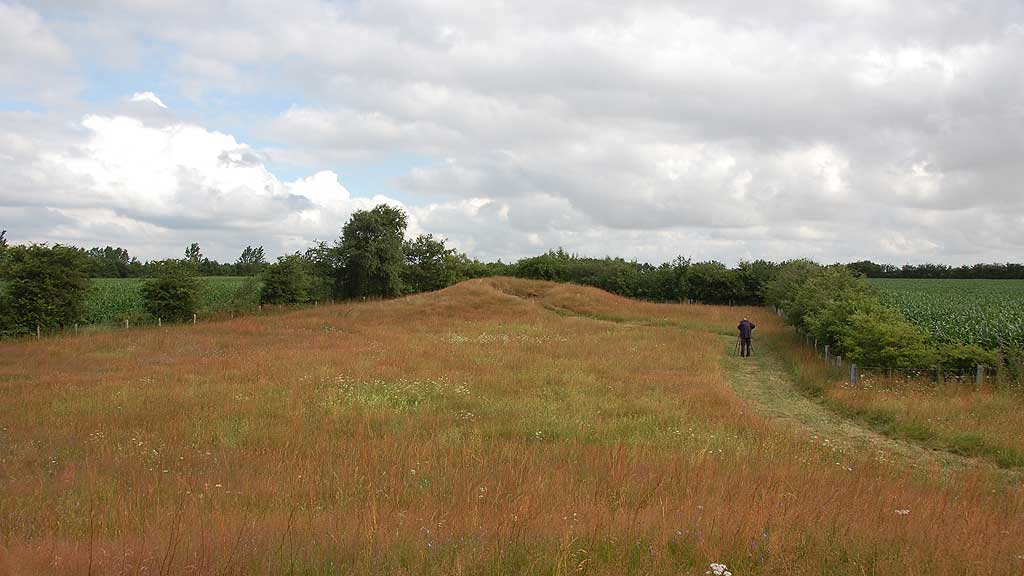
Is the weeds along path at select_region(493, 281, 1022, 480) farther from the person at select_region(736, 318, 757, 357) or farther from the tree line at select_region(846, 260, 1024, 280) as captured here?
the tree line at select_region(846, 260, 1024, 280)

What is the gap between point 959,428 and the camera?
12.8 meters

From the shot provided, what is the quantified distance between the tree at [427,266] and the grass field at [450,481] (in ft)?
131

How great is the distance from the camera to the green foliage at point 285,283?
152ft

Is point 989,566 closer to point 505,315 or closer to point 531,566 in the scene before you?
point 531,566

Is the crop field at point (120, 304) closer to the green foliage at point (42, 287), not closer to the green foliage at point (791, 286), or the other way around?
the green foliage at point (42, 287)

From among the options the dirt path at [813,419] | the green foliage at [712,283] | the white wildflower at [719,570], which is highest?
the green foliage at [712,283]

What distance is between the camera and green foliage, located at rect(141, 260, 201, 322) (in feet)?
122

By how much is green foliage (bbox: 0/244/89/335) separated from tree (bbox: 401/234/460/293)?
29373 millimetres

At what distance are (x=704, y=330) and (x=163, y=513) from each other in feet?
110

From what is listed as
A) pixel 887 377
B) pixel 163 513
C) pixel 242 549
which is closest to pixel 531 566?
pixel 242 549

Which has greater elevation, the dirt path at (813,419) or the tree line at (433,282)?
the tree line at (433,282)

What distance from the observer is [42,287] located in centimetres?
3169

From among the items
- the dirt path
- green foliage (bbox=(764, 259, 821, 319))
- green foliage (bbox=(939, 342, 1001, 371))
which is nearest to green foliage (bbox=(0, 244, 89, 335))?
the dirt path

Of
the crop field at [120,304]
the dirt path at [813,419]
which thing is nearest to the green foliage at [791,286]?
the dirt path at [813,419]
